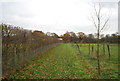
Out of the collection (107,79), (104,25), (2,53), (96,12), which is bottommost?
(107,79)

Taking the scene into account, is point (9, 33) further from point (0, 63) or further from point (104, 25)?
point (104, 25)

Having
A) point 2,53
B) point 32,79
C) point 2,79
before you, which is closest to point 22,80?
point 32,79

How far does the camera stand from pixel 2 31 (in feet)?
13.8

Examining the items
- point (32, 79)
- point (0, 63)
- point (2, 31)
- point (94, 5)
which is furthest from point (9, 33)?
point (94, 5)

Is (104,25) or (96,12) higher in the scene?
(96,12)

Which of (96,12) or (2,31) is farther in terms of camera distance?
(96,12)

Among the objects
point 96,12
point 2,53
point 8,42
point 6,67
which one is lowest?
point 6,67

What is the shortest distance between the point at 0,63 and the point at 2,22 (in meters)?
1.78

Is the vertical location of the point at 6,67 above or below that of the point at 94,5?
below

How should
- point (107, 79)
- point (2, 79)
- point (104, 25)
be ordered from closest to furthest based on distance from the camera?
point (2, 79), point (107, 79), point (104, 25)

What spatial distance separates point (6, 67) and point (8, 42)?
1163 millimetres

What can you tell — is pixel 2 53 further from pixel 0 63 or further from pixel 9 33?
pixel 9 33

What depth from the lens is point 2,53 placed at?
4.22 metres

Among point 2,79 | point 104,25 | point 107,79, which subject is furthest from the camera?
point 104,25
